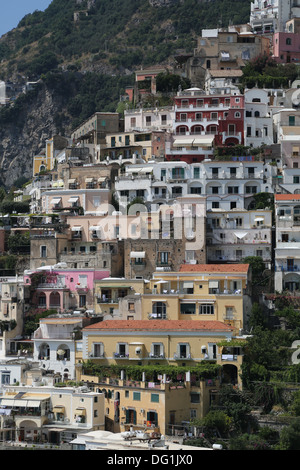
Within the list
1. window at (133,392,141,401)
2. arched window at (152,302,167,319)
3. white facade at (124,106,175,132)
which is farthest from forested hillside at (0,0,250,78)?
window at (133,392,141,401)

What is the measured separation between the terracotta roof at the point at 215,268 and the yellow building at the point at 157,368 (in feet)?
16.7

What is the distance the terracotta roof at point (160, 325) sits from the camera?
57812mm

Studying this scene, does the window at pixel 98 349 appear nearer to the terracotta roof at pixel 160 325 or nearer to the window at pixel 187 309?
the terracotta roof at pixel 160 325

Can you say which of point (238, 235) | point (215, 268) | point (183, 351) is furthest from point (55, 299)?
point (183, 351)

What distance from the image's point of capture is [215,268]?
2522 inches

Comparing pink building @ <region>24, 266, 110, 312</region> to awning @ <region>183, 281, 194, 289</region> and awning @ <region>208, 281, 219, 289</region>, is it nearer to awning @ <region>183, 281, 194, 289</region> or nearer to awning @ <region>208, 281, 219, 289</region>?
awning @ <region>183, 281, 194, 289</region>

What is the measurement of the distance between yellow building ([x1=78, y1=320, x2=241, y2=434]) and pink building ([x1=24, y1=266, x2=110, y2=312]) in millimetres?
7196

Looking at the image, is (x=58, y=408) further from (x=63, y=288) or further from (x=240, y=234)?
(x=240, y=234)

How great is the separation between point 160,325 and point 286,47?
137 ft

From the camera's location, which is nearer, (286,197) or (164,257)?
(164,257)

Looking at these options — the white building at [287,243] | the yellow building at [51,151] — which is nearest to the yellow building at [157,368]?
the white building at [287,243]

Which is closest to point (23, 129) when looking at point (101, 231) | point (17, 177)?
point (17, 177)

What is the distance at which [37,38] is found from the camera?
153250 mm

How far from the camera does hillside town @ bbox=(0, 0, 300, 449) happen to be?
55094mm
